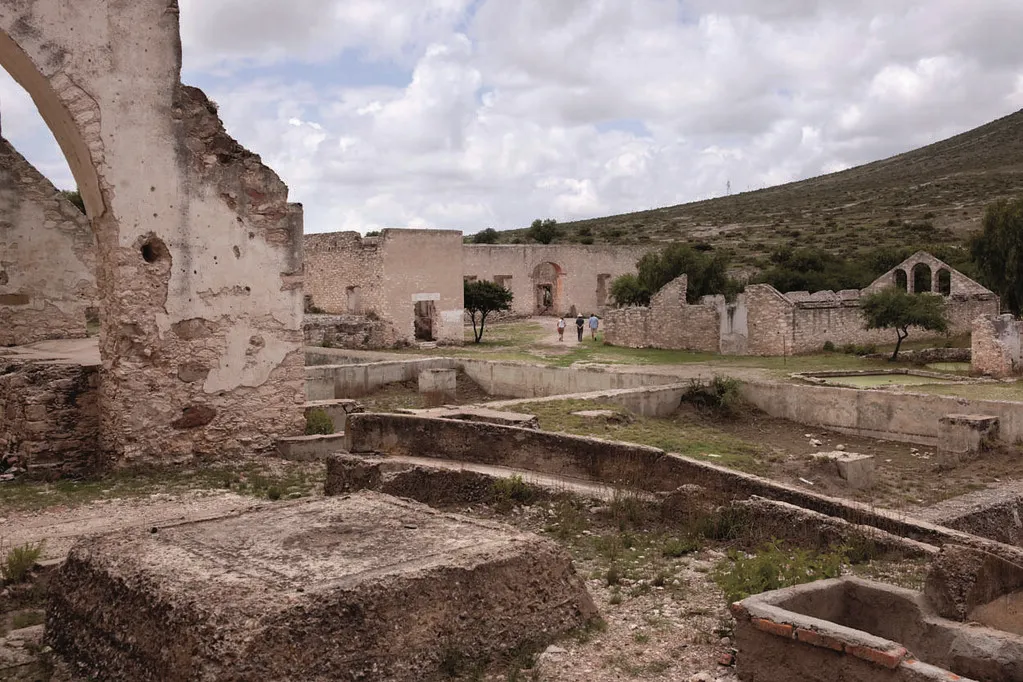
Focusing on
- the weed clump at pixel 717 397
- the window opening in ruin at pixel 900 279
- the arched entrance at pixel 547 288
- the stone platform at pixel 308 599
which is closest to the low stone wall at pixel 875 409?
the weed clump at pixel 717 397

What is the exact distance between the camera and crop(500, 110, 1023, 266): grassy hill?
5194 centimetres

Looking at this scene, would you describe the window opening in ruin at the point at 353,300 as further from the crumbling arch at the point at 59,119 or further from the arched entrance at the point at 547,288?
the crumbling arch at the point at 59,119

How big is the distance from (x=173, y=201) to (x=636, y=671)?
6.43 m

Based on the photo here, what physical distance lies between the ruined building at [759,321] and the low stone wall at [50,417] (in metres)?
19.1

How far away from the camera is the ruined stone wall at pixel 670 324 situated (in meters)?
26.5

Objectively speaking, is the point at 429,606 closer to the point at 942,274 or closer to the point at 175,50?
the point at 175,50

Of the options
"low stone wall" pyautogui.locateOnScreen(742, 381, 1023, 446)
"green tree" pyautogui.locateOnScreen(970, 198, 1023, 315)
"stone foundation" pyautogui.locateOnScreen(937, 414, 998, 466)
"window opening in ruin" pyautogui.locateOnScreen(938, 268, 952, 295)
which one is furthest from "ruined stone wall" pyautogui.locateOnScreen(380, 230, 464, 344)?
"stone foundation" pyautogui.locateOnScreen(937, 414, 998, 466)

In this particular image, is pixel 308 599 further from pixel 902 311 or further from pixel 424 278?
pixel 424 278

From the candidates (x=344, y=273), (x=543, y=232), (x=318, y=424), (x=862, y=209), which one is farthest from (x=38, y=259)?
(x=862, y=209)

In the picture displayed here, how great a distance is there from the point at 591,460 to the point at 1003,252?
24.0 meters

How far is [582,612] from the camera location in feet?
16.2

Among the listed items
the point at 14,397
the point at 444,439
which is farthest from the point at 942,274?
the point at 14,397

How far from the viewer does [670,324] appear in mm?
27250

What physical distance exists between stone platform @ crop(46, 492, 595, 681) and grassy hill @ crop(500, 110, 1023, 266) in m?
43.2
